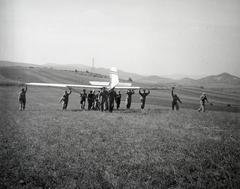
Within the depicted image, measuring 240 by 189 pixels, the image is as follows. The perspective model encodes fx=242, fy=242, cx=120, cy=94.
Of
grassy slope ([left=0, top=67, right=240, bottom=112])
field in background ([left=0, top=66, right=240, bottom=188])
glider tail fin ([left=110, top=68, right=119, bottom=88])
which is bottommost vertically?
grassy slope ([left=0, top=67, right=240, bottom=112])

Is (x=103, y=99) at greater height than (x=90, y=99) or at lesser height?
greater

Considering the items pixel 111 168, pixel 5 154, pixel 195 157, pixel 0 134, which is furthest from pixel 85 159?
pixel 0 134

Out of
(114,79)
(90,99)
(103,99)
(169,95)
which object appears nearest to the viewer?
(103,99)

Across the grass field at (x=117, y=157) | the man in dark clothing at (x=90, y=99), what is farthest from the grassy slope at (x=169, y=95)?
the grass field at (x=117, y=157)

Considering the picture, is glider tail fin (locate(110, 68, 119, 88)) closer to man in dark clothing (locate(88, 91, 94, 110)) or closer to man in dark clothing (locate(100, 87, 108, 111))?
man in dark clothing (locate(88, 91, 94, 110))

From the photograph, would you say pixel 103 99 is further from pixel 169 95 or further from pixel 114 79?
pixel 169 95

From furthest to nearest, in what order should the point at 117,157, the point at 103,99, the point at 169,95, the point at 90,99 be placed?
the point at 169,95 < the point at 90,99 < the point at 103,99 < the point at 117,157

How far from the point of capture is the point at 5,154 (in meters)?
9.23

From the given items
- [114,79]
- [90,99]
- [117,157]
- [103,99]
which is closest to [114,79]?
[114,79]

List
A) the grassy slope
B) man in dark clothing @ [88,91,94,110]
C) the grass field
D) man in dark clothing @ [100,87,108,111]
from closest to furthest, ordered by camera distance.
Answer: the grass field, man in dark clothing @ [100,87,108,111], man in dark clothing @ [88,91,94,110], the grassy slope

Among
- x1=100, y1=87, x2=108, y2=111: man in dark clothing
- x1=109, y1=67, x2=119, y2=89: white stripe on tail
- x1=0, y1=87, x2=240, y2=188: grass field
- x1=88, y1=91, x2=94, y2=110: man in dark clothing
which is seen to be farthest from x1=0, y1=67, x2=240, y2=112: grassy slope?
x1=0, y1=87, x2=240, y2=188: grass field

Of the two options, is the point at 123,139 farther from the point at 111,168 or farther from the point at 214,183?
the point at 214,183

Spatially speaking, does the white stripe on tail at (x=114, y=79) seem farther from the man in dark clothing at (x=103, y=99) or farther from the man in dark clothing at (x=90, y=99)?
the man in dark clothing at (x=103, y=99)

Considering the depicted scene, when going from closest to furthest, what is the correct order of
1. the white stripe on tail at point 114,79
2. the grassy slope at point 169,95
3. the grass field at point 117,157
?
the grass field at point 117,157
the white stripe on tail at point 114,79
the grassy slope at point 169,95
